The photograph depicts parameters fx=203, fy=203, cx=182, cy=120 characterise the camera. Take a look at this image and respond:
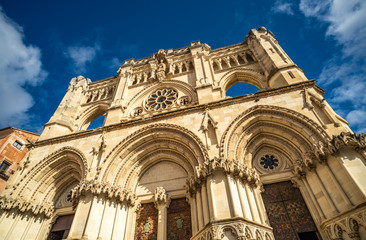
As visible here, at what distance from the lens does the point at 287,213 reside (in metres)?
7.10

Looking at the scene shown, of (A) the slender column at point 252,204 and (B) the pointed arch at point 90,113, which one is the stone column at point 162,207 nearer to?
(A) the slender column at point 252,204

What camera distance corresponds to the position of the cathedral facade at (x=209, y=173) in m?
6.27

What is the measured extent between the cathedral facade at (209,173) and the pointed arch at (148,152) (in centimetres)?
5

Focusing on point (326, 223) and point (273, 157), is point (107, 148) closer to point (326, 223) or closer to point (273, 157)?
point (273, 157)

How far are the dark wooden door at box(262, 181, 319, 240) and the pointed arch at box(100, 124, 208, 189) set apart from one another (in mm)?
3173

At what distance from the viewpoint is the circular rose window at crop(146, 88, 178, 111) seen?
43.3 ft

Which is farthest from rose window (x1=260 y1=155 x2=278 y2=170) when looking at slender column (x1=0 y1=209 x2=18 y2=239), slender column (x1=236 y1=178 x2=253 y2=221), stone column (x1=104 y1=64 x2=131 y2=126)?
slender column (x1=0 y1=209 x2=18 y2=239)

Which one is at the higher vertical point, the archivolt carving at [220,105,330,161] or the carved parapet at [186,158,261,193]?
the archivolt carving at [220,105,330,161]

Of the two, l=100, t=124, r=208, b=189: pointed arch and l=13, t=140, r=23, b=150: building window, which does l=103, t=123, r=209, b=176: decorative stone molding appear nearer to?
l=100, t=124, r=208, b=189: pointed arch

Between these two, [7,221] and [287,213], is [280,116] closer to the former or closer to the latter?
[287,213]

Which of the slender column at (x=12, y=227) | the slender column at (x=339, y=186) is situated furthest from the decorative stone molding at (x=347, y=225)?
the slender column at (x=12, y=227)

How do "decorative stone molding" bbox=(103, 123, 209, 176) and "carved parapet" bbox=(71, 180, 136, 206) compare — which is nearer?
"carved parapet" bbox=(71, 180, 136, 206)

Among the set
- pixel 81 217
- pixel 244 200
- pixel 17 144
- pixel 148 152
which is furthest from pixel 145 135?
pixel 17 144

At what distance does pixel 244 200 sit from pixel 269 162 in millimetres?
2606
